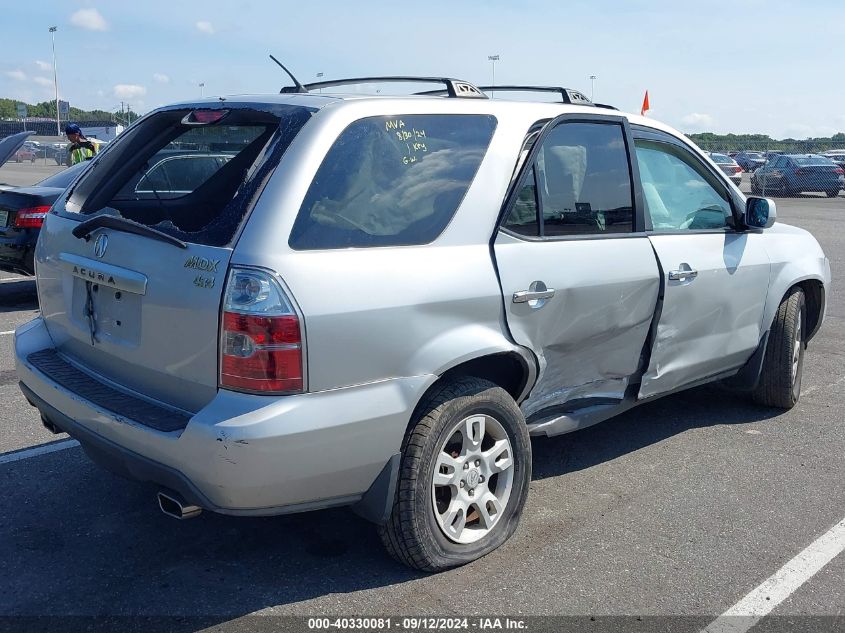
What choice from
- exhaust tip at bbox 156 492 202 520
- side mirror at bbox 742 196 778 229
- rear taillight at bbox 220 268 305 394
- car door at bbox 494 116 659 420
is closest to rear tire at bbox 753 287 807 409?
side mirror at bbox 742 196 778 229

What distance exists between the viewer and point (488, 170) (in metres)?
3.68

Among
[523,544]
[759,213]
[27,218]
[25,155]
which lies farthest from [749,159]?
[523,544]

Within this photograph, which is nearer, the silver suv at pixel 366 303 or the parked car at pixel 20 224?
the silver suv at pixel 366 303

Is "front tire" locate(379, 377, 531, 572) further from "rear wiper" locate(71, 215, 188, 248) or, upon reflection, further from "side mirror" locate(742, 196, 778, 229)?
"side mirror" locate(742, 196, 778, 229)

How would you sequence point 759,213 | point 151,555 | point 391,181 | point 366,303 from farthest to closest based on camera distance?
point 759,213 < point 151,555 < point 391,181 < point 366,303

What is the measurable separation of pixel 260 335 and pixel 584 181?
6.36 feet

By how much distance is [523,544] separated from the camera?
3.81 meters

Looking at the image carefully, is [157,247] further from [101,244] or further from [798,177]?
[798,177]

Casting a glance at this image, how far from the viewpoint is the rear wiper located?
3223mm

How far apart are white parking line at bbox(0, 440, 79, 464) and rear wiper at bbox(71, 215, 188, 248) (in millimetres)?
1655

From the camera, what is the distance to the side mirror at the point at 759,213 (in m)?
5.07

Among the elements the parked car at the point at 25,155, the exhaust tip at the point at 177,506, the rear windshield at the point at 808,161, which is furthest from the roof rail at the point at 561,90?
the parked car at the point at 25,155

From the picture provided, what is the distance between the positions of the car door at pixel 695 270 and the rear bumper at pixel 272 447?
1774mm

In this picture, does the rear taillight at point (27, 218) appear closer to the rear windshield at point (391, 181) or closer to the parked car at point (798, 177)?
the rear windshield at point (391, 181)
